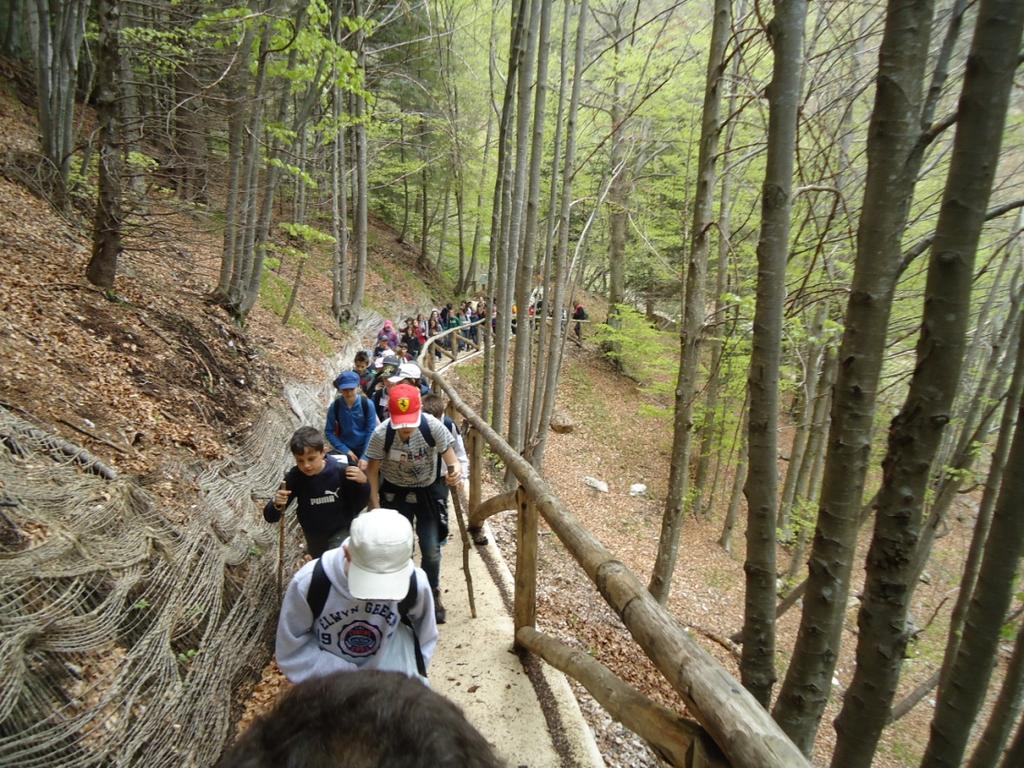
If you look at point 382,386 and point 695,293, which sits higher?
point 695,293

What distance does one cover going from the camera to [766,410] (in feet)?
8.34

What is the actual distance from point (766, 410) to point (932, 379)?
0.88 meters

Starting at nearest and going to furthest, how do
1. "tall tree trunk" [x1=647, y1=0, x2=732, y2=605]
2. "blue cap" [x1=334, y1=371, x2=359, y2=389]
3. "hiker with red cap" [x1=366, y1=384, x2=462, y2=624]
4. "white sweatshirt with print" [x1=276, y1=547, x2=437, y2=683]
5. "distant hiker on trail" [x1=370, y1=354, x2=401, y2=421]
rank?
"white sweatshirt with print" [x1=276, y1=547, x2=437, y2=683] → "hiker with red cap" [x1=366, y1=384, x2=462, y2=624] → "tall tree trunk" [x1=647, y1=0, x2=732, y2=605] → "blue cap" [x1=334, y1=371, x2=359, y2=389] → "distant hiker on trail" [x1=370, y1=354, x2=401, y2=421]

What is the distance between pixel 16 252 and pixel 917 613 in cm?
1838

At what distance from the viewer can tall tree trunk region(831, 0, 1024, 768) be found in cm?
151

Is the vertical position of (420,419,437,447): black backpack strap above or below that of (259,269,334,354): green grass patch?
above

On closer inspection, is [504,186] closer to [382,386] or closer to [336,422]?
[382,386]

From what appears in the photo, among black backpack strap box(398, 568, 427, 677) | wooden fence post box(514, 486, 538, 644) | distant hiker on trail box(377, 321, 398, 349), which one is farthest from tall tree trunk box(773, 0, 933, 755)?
distant hiker on trail box(377, 321, 398, 349)

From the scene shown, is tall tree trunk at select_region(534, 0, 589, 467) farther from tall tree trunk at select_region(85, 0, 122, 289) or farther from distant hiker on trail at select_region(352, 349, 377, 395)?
tall tree trunk at select_region(85, 0, 122, 289)

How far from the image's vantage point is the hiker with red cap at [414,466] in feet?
12.6

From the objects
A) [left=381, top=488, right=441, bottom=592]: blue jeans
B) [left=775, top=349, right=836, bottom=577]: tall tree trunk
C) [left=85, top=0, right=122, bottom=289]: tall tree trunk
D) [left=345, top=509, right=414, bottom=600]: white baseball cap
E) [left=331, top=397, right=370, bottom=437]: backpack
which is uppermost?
[left=85, top=0, right=122, bottom=289]: tall tree trunk

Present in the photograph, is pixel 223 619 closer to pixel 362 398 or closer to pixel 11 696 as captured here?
pixel 11 696

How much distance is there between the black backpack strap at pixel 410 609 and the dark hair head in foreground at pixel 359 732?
1.21 metres

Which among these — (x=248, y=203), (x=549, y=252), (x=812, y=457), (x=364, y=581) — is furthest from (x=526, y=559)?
(x=812, y=457)
